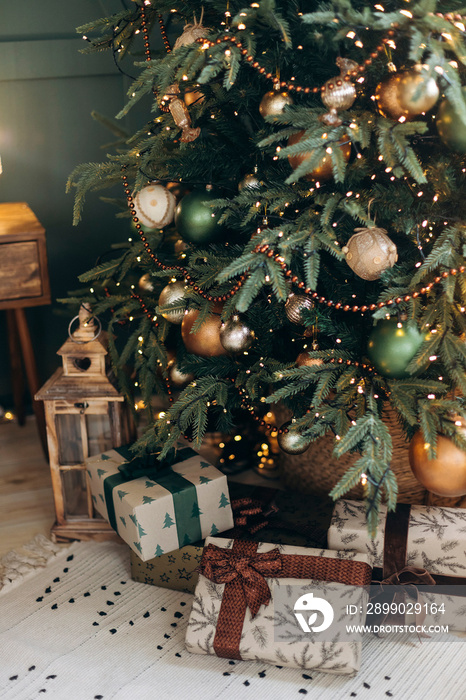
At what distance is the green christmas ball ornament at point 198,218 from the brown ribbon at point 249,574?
0.58 m

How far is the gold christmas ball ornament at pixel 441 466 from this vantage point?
100 centimetres

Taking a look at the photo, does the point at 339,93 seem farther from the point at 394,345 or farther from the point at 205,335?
the point at 205,335

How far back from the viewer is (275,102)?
104 centimetres

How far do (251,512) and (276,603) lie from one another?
22 cm

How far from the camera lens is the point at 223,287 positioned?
1.19 meters

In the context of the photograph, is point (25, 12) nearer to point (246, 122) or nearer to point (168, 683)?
point (246, 122)

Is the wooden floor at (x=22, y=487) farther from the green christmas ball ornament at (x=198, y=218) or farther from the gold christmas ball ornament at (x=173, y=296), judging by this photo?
the green christmas ball ornament at (x=198, y=218)

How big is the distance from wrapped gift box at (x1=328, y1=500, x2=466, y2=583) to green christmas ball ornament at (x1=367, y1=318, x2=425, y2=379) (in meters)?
0.30

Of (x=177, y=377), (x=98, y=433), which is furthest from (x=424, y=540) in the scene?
(x=98, y=433)

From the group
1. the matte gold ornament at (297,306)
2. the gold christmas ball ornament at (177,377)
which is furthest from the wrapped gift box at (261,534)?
the matte gold ornament at (297,306)

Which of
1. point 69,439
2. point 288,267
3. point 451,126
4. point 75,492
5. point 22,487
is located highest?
point 451,126

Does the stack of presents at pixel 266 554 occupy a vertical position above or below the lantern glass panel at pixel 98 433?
below

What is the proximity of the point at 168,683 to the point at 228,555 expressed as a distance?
22cm

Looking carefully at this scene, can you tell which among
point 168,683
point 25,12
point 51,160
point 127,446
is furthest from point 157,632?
point 25,12
